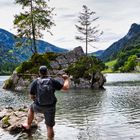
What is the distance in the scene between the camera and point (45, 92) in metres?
18.0

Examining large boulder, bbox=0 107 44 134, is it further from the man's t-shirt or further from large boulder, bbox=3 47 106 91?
large boulder, bbox=3 47 106 91

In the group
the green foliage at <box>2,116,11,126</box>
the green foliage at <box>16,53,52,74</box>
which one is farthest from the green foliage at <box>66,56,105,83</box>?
the green foliage at <box>2,116,11,126</box>

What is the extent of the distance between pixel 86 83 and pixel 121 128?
1813 inches

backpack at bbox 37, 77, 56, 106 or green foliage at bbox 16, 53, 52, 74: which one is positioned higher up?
green foliage at bbox 16, 53, 52, 74

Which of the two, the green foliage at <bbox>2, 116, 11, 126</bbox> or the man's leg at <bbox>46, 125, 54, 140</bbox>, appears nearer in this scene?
the man's leg at <bbox>46, 125, 54, 140</bbox>

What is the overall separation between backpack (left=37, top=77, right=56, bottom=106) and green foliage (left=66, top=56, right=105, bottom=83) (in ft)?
164

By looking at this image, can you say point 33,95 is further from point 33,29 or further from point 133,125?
point 33,29

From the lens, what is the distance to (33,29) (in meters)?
76.4

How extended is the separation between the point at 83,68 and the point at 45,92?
51663 millimetres

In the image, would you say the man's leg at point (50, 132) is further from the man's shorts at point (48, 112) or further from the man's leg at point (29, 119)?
the man's leg at point (29, 119)

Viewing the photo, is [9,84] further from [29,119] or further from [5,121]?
[29,119]

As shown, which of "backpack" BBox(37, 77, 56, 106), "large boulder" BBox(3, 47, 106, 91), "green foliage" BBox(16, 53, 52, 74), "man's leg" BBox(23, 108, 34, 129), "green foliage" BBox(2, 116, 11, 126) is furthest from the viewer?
"green foliage" BBox(16, 53, 52, 74)

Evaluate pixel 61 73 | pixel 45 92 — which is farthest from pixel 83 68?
pixel 45 92

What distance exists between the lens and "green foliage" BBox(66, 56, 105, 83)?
6838cm
